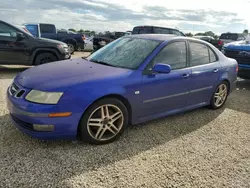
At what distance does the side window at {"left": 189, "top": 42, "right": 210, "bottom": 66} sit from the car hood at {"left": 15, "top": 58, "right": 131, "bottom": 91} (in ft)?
4.83

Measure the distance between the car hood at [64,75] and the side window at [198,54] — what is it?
147cm

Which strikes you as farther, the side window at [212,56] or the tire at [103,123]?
the side window at [212,56]


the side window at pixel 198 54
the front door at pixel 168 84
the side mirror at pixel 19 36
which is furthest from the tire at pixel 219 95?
the side mirror at pixel 19 36

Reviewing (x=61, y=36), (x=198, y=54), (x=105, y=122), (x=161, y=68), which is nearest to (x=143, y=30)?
(x=61, y=36)

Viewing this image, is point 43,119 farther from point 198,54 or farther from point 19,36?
point 19,36

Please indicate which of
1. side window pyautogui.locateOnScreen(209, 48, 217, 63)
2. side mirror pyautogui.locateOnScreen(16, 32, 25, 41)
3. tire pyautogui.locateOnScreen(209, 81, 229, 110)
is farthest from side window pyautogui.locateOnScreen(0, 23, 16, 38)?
tire pyautogui.locateOnScreen(209, 81, 229, 110)

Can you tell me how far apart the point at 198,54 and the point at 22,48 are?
5.54 metres

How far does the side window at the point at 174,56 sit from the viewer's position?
384 cm

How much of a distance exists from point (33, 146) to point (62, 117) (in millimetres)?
620

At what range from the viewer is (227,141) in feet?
12.2

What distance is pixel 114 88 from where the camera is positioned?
324cm

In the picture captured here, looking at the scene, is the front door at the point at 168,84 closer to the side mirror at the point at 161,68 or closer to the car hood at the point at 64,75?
the side mirror at the point at 161,68

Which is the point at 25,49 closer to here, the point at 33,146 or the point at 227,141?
the point at 33,146

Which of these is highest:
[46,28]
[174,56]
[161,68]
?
[174,56]
